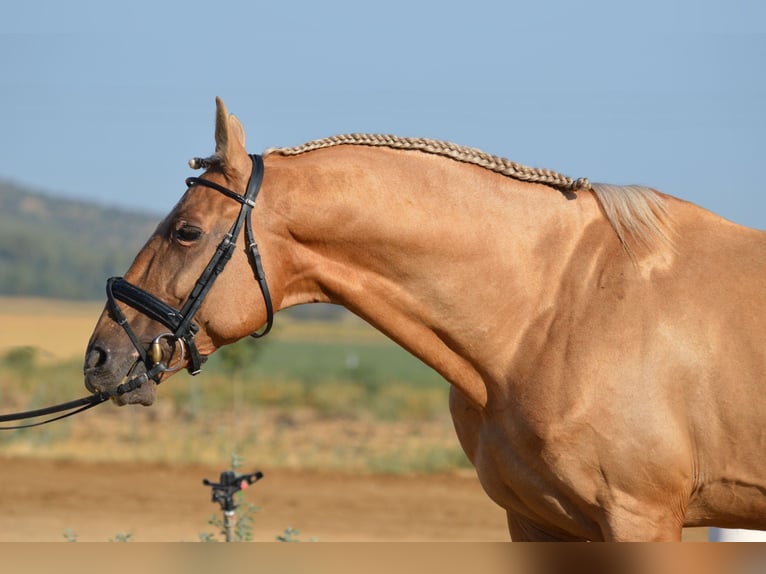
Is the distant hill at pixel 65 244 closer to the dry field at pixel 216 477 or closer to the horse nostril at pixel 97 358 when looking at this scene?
the dry field at pixel 216 477

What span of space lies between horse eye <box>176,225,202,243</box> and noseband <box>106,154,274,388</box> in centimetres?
10

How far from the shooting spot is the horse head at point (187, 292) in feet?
12.5

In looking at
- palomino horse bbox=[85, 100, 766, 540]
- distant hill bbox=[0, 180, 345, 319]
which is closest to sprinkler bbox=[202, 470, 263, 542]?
palomino horse bbox=[85, 100, 766, 540]

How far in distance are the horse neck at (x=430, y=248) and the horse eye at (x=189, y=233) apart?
352 millimetres

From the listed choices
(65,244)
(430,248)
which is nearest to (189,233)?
(430,248)

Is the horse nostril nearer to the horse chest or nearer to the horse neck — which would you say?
the horse neck

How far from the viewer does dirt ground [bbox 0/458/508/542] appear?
38.3 feet

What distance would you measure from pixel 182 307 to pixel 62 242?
10145 centimetres

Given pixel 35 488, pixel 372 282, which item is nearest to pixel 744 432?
pixel 372 282

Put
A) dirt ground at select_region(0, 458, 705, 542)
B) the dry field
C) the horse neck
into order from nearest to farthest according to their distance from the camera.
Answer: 1. the horse neck
2. dirt ground at select_region(0, 458, 705, 542)
3. the dry field

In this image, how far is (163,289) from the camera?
12.6ft

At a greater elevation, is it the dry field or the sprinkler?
the dry field

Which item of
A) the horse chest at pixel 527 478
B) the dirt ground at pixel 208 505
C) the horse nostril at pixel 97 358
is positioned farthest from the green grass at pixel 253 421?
Result: the horse chest at pixel 527 478

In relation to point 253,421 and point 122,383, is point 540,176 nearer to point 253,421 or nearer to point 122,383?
point 122,383
